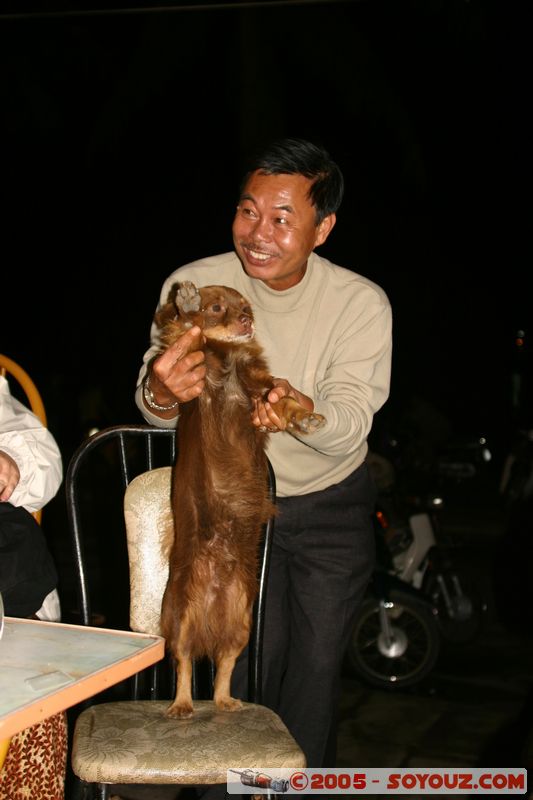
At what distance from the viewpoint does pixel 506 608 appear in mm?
5762

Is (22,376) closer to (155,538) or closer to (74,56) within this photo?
(155,538)

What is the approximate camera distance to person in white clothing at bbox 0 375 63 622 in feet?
6.80

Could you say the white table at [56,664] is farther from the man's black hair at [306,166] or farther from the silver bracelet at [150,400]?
the man's black hair at [306,166]

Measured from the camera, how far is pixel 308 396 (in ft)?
7.55

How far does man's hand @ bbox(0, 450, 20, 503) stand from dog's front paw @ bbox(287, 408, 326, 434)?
661 millimetres

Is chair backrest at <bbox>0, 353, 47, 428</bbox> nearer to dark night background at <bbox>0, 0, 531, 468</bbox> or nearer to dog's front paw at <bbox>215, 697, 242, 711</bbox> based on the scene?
dog's front paw at <bbox>215, 697, 242, 711</bbox>

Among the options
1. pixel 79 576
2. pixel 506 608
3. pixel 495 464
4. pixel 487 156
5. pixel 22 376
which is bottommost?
pixel 495 464

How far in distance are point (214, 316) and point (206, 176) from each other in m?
11.8

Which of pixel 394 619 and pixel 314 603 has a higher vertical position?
pixel 314 603

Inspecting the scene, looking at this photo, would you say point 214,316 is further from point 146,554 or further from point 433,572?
point 433,572

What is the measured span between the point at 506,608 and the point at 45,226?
35.3 feet

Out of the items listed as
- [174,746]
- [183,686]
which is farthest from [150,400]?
[174,746]

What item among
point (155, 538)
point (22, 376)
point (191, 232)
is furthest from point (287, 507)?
point (191, 232)

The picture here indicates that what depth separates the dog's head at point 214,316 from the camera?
2205 mm
